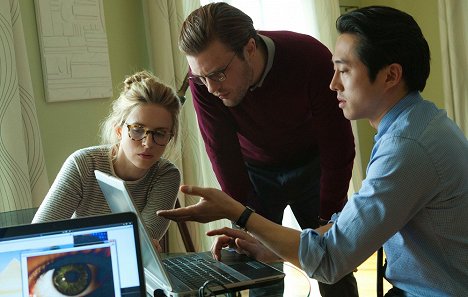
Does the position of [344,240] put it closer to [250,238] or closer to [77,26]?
[250,238]

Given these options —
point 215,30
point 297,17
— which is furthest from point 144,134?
point 297,17

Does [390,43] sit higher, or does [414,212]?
[390,43]

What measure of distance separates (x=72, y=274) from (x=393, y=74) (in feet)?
2.56

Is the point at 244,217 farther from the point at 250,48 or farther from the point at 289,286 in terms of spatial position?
the point at 250,48

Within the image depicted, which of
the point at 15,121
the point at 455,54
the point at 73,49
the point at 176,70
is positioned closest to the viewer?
the point at 15,121

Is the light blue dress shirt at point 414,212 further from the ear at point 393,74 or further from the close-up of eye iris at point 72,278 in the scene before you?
the close-up of eye iris at point 72,278

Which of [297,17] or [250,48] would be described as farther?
[297,17]

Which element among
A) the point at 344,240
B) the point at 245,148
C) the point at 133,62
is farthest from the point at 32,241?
the point at 133,62

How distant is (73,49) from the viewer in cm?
Result: 264

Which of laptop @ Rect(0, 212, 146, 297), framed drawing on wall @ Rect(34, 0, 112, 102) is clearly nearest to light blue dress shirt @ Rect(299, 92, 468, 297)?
laptop @ Rect(0, 212, 146, 297)

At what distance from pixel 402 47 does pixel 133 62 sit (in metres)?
1.98

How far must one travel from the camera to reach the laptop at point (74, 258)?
0.93 metres

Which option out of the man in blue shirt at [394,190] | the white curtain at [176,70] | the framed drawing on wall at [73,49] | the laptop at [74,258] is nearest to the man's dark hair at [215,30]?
the man in blue shirt at [394,190]

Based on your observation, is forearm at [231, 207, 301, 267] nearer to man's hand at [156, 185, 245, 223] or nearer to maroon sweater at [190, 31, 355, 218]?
man's hand at [156, 185, 245, 223]
